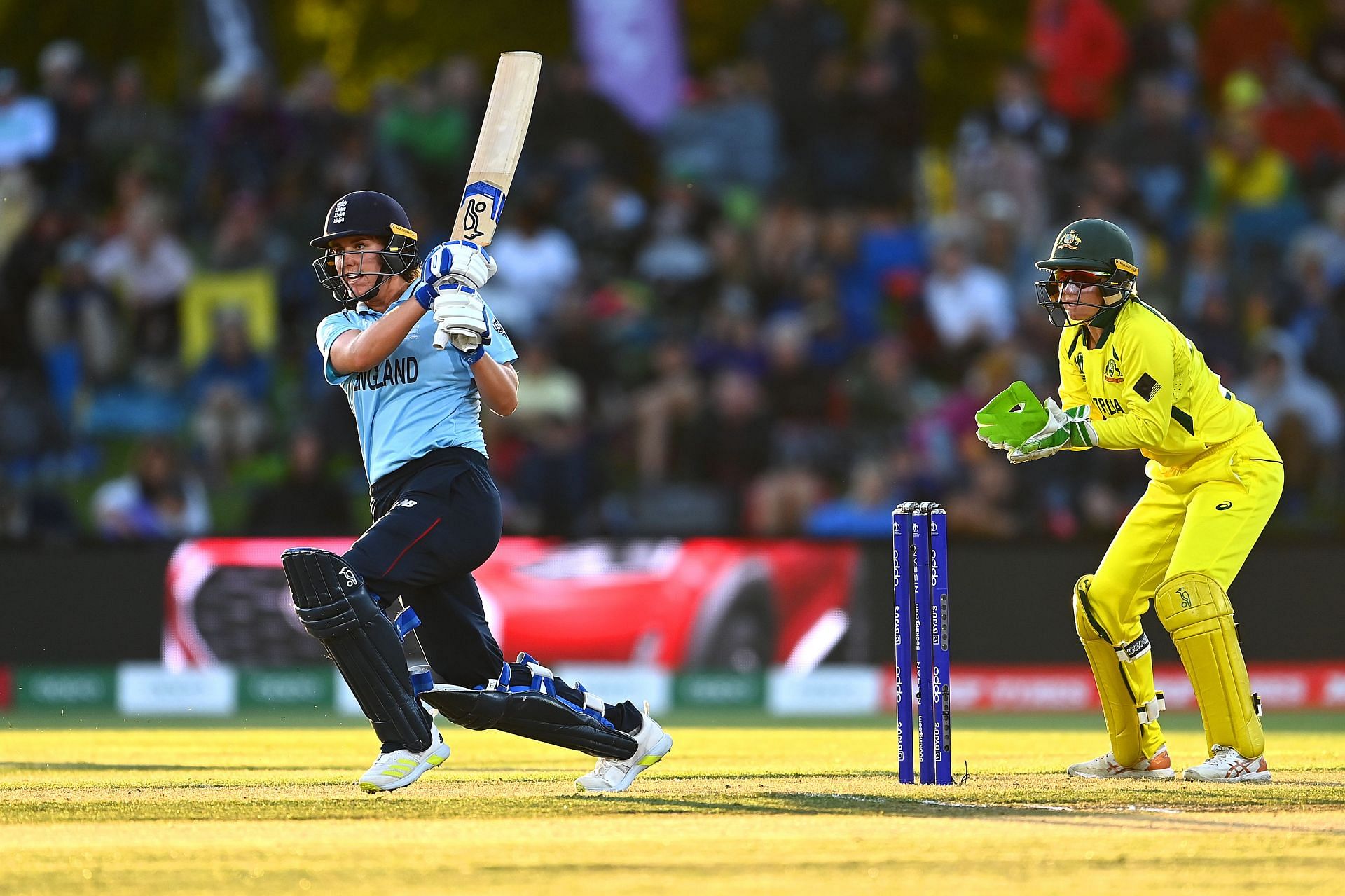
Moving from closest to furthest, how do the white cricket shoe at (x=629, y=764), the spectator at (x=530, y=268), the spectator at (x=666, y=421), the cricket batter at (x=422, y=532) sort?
the cricket batter at (x=422, y=532), the white cricket shoe at (x=629, y=764), the spectator at (x=666, y=421), the spectator at (x=530, y=268)

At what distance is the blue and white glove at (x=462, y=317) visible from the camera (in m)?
5.88

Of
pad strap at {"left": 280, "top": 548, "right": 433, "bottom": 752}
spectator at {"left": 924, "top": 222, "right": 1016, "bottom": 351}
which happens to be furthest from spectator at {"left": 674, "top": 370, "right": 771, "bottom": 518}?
pad strap at {"left": 280, "top": 548, "right": 433, "bottom": 752}

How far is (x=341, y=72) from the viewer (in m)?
22.0

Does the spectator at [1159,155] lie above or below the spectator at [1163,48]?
below

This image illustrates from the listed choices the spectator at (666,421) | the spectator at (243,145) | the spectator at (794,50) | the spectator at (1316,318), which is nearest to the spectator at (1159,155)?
the spectator at (1316,318)

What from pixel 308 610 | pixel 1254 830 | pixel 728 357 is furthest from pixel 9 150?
pixel 1254 830

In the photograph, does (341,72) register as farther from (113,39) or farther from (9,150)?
(9,150)

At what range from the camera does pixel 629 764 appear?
6457 mm

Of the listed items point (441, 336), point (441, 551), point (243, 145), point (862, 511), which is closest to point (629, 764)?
point (441, 551)

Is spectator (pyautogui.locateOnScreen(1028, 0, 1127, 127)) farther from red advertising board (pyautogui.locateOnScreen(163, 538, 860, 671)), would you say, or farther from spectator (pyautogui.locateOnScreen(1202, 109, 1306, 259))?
red advertising board (pyautogui.locateOnScreen(163, 538, 860, 671))

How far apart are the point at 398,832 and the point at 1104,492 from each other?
28.4 feet

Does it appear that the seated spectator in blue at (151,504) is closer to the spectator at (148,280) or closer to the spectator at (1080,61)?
the spectator at (148,280)

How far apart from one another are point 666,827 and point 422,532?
1.24 metres

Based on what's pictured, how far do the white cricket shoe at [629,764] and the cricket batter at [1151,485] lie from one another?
1483mm
